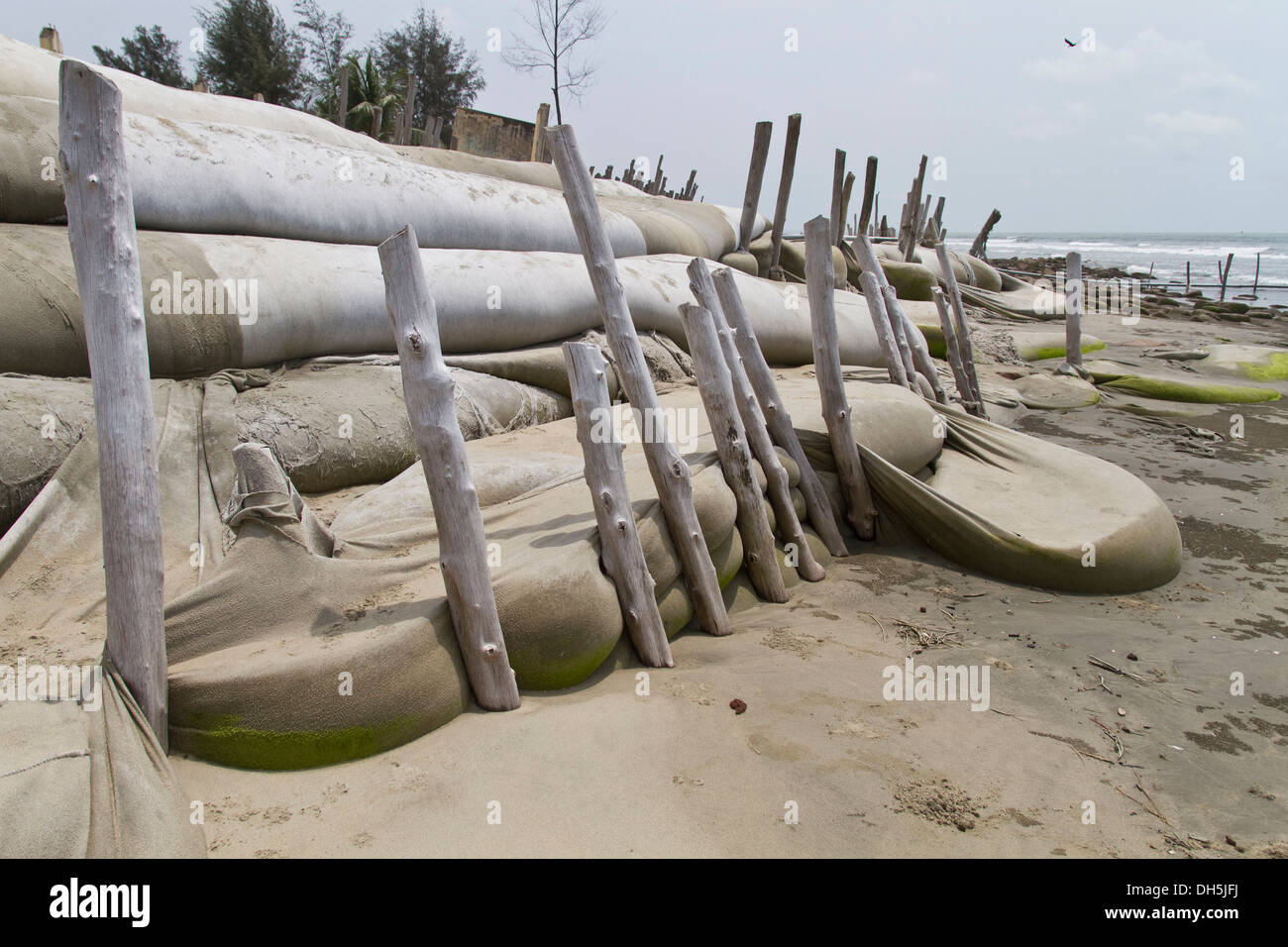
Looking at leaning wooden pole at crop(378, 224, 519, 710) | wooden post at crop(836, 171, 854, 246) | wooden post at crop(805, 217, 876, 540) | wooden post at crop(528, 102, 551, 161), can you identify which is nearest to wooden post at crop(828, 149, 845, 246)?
wooden post at crop(836, 171, 854, 246)

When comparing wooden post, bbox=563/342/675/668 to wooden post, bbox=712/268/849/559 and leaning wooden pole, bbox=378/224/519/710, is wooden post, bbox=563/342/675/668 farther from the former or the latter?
wooden post, bbox=712/268/849/559

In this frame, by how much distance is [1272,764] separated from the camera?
323 centimetres

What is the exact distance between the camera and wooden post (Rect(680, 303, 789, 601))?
4.52 metres

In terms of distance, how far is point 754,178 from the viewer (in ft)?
35.4

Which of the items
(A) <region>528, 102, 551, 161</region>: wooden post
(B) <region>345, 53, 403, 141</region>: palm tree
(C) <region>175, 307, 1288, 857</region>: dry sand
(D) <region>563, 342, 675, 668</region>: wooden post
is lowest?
(C) <region>175, 307, 1288, 857</region>: dry sand

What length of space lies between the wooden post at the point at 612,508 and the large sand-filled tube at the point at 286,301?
2355 mm

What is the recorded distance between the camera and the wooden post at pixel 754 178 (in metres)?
10.4

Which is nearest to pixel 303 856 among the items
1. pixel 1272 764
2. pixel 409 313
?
pixel 409 313

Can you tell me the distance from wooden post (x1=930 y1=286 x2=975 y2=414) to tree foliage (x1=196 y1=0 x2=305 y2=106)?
2008 cm

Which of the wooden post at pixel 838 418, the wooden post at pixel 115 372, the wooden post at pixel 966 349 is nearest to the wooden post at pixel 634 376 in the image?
the wooden post at pixel 838 418

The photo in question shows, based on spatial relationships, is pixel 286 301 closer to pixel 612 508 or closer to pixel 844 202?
pixel 612 508

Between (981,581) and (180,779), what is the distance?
161 inches

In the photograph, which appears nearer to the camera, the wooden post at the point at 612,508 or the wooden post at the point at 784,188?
the wooden post at the point at 612,508

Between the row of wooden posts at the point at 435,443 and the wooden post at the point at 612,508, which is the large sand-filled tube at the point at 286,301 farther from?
the wooden post at the point at 612,508
